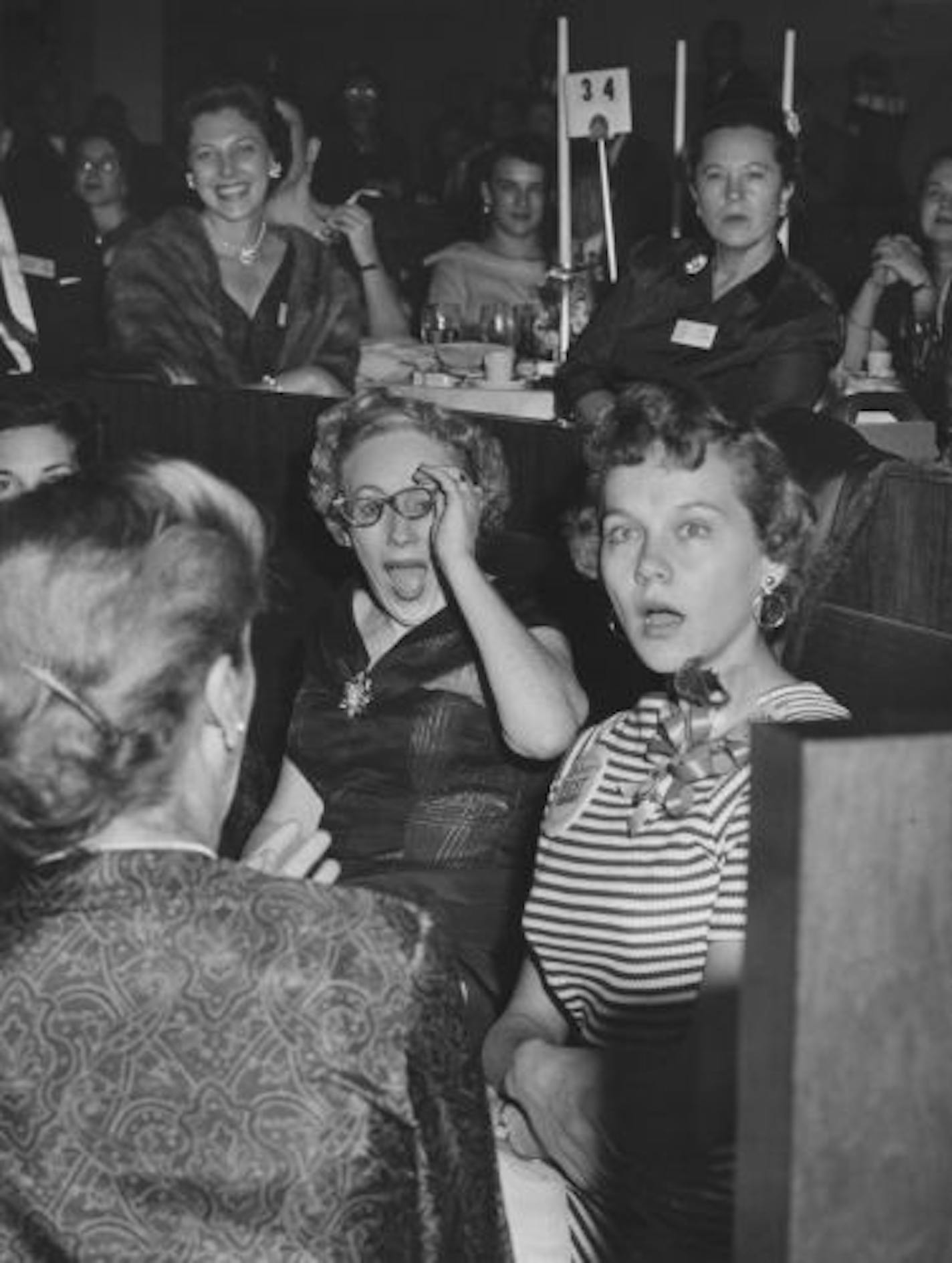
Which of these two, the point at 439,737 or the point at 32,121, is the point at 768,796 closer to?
the point at 439,737

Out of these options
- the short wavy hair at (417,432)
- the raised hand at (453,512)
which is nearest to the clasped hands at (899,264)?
the short wavy hair at (417,432)

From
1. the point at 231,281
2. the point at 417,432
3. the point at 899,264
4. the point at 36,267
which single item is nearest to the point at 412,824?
the point at 417,432

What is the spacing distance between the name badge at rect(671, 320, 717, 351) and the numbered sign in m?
0.86

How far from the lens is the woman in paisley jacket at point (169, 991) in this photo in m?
1.32

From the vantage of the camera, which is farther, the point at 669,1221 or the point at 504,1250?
the point at 669,1221

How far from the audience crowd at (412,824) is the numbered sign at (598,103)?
69 centimetres

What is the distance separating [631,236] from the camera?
23.9ft

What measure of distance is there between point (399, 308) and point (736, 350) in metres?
1.97

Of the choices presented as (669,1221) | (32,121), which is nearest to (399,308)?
(32,121)

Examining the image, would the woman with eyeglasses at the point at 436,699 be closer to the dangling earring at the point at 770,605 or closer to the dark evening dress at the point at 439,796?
the dark evening dress at the point at 439,796

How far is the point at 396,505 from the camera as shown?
2.83 m

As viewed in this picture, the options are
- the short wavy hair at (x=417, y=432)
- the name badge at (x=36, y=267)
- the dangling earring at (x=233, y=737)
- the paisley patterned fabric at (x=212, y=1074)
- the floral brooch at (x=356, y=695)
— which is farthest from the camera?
the name badge at (x=36, y=267)

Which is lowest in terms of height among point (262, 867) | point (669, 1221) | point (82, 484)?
point (669, 1221)

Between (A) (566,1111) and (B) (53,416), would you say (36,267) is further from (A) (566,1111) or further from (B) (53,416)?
(A) (566,1111)
